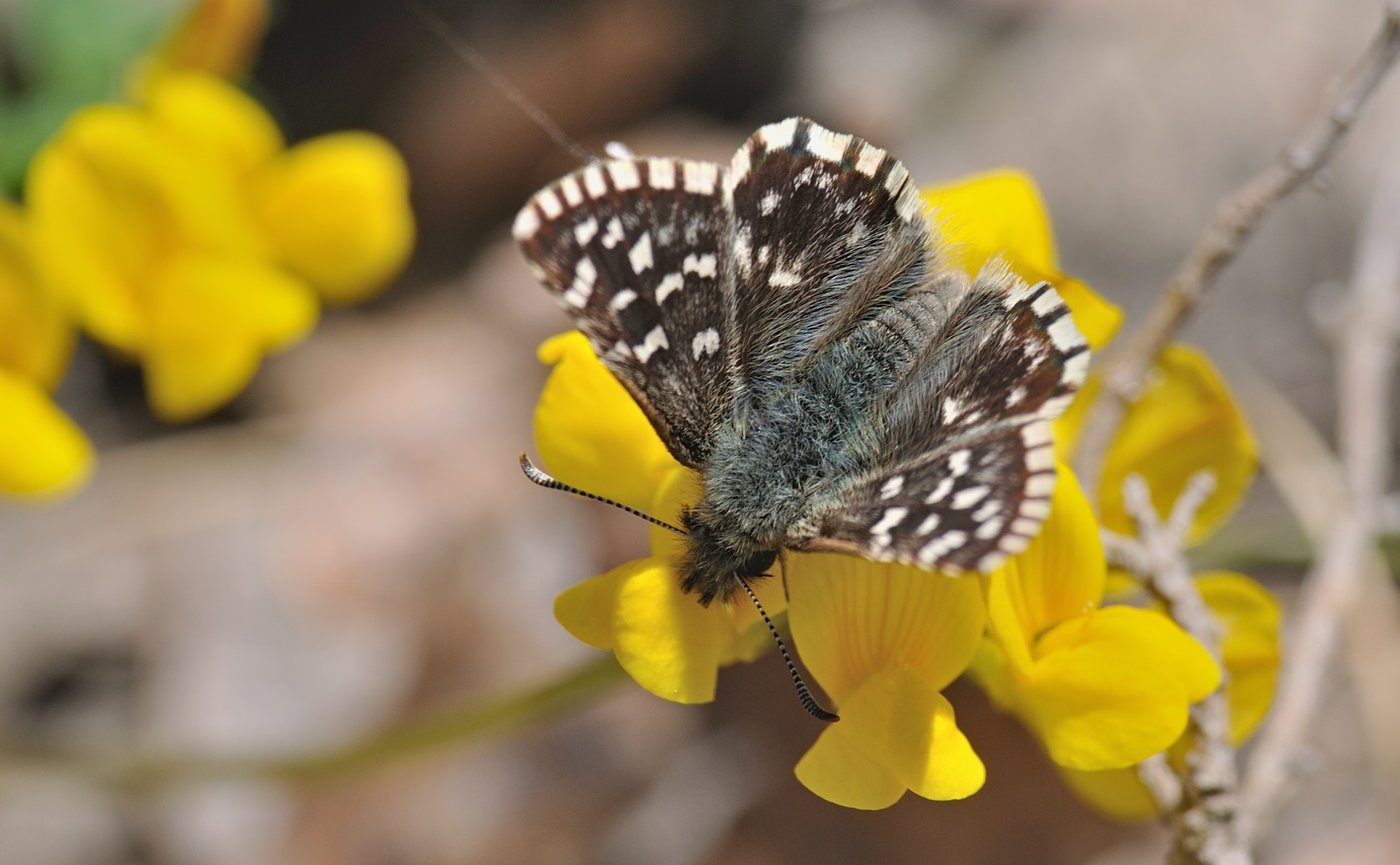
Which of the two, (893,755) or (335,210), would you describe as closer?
(893,755)

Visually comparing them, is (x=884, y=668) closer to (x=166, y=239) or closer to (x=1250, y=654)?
(x=1250, y=654)

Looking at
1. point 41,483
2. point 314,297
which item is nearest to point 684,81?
point 314,297

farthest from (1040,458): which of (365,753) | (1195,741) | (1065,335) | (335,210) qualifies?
(335,210)

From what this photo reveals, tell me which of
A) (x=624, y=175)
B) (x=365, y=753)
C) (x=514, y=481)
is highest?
(x=624, y=175)

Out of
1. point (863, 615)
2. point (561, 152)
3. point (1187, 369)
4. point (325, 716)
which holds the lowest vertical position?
point (325, 716)

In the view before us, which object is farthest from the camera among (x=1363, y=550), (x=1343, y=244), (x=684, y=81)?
(x=684, y=81)

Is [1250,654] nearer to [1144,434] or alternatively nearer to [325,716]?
[1144,434]

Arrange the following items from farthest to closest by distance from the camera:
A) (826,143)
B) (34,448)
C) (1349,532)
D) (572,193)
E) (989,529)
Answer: (34,448), (1349,532), (826,143), (572,193), (989,529)

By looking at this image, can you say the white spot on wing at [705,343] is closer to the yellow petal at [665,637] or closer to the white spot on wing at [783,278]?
the white spot on wing at [783,278]
